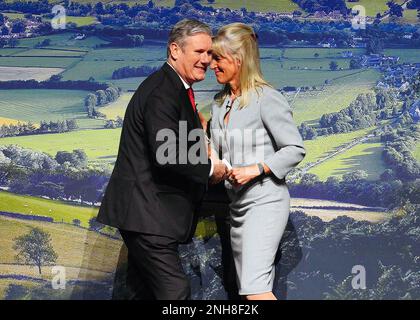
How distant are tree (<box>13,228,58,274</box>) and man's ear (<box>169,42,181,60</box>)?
123 centimetres

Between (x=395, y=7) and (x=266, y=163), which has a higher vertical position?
(x=395, y=7)

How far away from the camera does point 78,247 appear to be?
165 inches

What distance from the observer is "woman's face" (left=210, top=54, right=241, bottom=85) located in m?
3.42

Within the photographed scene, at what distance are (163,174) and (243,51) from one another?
0.52 m

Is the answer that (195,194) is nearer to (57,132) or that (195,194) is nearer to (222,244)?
(222,244)

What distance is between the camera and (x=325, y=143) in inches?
164

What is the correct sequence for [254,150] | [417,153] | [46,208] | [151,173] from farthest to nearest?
[46,208], [417,153], [254,150], [151,173]

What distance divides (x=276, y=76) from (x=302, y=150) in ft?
2.97

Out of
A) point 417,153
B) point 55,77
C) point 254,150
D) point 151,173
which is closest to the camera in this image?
point 151,173

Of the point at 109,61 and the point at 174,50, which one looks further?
the point at 109,61

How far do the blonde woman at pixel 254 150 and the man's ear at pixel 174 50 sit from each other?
147mm

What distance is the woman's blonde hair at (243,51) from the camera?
3.40 meters

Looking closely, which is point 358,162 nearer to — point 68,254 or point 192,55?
point 192,55
